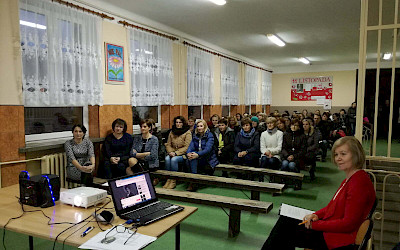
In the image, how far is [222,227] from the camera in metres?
3.39

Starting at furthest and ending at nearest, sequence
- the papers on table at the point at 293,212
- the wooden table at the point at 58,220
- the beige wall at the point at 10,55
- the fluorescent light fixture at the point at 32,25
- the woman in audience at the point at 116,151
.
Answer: the woman in audience at the point at 116,151 → the fluorescent light fixture at the point at 32,25 → the beige wall at the point at 10,55 → the papers on table at the point at 293,212 → the wooden table at the point at 58,220

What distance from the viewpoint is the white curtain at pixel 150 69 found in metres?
5.20

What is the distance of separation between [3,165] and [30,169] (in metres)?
0.37

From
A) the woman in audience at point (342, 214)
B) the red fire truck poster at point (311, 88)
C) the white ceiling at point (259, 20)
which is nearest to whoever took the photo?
the woman in audience at point (342, 214)

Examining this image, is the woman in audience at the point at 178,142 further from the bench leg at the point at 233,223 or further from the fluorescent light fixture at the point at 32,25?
the fluorescent light fixture at the point at 32,25

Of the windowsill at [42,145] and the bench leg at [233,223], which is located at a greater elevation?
the windowsill at [42,145]

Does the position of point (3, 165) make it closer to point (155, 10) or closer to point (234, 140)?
point (155, 10)

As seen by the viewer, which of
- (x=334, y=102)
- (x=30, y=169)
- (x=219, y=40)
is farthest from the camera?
(x=334, y=102)

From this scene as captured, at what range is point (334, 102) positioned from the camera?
12203 mm

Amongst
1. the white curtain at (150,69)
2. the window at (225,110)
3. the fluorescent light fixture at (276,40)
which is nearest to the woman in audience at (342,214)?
the white curtain at (150,69)

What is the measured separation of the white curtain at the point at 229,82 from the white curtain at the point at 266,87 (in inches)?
111

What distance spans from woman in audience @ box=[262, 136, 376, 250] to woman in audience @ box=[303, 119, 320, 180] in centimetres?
319

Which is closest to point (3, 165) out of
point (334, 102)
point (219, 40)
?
point (219, 40)

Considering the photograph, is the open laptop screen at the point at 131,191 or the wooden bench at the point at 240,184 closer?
the open laptop screen at the point at 131,191
